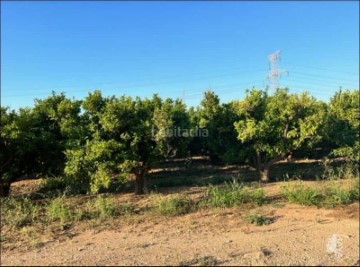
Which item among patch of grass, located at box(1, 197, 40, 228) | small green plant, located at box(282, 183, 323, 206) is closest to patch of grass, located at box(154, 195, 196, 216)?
small green plant, located at box(282, 183, 323, 206)

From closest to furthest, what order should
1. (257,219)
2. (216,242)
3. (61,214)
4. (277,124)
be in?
1. (216,242)
2. (257,219)
3. (61,214)
4. (277,124)

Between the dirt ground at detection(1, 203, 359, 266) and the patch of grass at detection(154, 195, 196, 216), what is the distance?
0.89 ft

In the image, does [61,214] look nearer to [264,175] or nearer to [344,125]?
[264,175]

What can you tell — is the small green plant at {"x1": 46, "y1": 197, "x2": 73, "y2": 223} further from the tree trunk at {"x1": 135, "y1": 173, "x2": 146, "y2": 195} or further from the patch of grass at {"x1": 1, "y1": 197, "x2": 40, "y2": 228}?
the tree trunk at {"x1": 135, "y1": 173, "x2": 146, "y2": 195}

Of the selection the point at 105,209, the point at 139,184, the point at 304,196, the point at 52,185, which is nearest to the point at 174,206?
the point at 105,209

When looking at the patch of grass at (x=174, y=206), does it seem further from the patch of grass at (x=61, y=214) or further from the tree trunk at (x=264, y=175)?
the tree trunk at (x=264, y=175)

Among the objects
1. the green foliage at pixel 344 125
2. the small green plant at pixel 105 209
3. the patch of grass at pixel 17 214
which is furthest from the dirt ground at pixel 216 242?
the green foliage at pixel 344 125

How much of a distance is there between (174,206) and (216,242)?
6.60ft

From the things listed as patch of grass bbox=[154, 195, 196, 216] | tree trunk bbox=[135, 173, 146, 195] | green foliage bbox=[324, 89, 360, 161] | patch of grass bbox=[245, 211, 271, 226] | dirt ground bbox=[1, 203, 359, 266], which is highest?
green foliage bbox=[324, 89, 360, 161]

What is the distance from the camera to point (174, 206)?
26.3 ft

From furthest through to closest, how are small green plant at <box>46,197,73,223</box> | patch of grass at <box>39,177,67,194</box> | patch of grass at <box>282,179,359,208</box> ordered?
patch of grass at <box>39,177,67,194</box>, patch of grass at <box>282,179,359,208</box>, small green plant at <box>46,197,73,223</box>

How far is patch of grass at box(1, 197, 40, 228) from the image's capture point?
24.1ft

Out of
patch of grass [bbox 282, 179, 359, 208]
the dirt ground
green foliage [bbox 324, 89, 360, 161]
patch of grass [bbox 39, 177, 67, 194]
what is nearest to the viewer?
the dirt ground

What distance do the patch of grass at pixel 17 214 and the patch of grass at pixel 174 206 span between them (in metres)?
2.54
